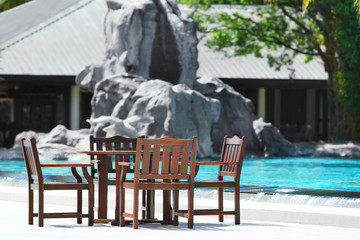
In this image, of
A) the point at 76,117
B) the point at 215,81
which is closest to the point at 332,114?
the point at 215,81

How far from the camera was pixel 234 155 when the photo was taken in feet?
33.1

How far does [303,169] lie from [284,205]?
1007 cm

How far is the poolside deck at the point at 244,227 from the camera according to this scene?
8641 mm

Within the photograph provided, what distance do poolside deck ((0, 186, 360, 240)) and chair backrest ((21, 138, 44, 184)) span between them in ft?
1.68

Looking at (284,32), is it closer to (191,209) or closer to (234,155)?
(234,155)

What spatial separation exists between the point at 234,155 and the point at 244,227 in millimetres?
893

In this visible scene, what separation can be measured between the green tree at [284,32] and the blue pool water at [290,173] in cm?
645

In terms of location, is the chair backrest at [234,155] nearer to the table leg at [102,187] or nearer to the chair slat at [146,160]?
the chair slat at [146,160]

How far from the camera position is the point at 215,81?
28.0 metres

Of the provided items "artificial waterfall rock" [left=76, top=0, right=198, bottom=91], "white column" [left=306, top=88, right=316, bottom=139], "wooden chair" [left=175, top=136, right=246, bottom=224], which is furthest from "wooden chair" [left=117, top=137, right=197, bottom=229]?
"white column" [left=306, top=88, right=316, bottom=139]

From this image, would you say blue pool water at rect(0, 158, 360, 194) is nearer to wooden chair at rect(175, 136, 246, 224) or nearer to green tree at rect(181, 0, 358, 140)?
wooden chair at rect(175, 136, 246, 224)

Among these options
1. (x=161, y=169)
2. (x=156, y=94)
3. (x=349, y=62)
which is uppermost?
(x=349, y=62)

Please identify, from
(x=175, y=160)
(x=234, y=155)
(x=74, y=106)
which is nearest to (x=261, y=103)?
(x=74, y=106)

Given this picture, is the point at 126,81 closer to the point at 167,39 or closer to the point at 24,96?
the point at 167,39
